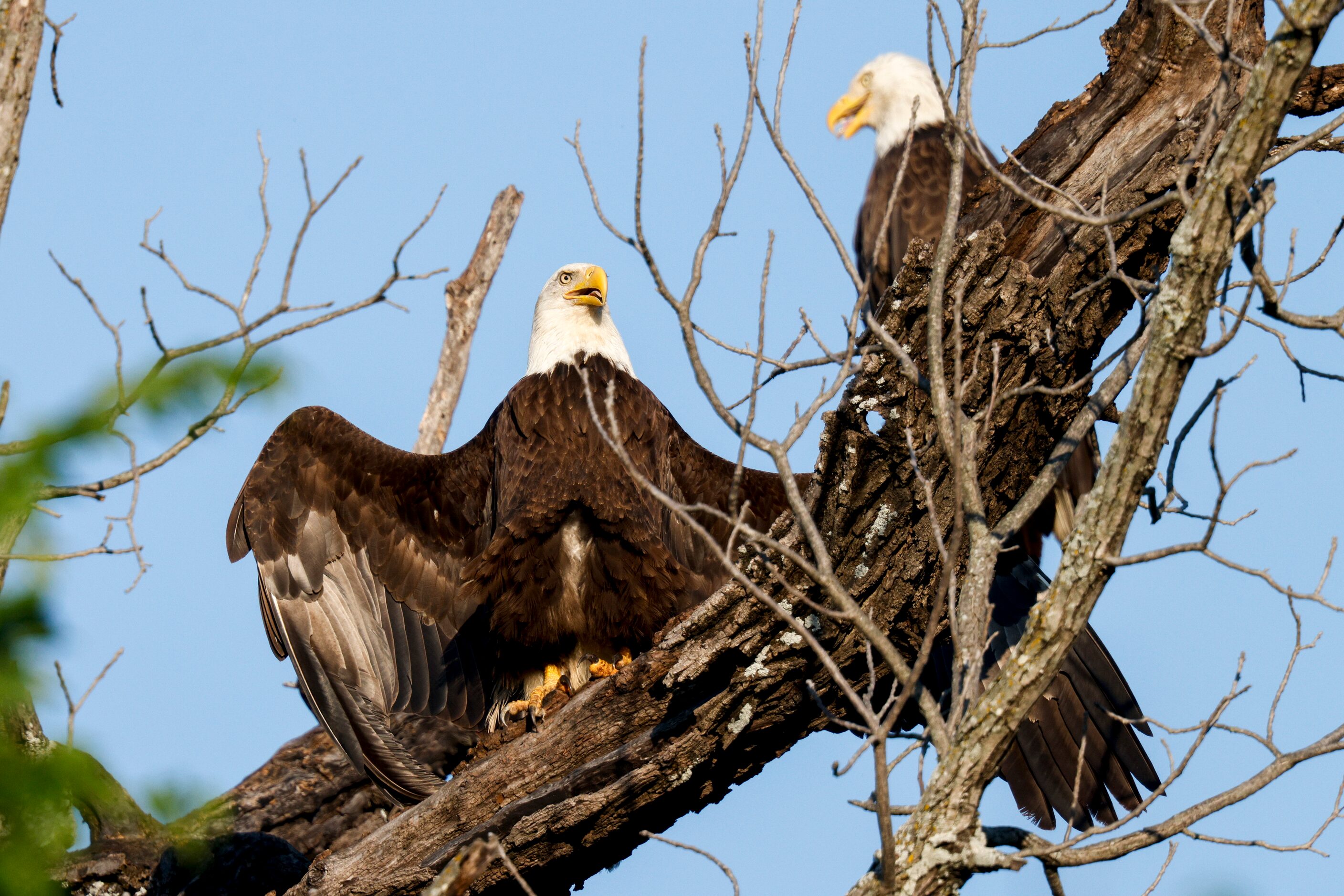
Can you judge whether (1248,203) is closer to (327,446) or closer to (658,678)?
(658,678)

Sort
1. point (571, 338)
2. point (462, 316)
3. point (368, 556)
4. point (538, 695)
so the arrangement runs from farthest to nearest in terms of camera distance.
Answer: point (462, 316) → point (571, 338) → point (368, 556) → point (538, 695)

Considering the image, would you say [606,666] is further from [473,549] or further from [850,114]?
[850,114]

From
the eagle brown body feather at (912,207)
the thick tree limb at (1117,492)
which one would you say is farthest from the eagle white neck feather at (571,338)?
A: the thick tree limb at (1117,492)

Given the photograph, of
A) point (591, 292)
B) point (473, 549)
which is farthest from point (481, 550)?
point (591, 292)

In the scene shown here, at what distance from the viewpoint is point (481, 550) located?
5328 mm

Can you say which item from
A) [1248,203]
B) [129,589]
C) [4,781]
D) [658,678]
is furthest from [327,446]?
[1248,203]

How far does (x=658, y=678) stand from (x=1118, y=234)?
5.99ft

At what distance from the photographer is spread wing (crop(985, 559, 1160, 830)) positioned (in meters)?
4.31

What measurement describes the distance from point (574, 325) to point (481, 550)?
1112mm

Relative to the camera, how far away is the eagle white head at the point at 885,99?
7.23m

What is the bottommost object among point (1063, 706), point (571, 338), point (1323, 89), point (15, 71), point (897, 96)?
point (1063, 706)

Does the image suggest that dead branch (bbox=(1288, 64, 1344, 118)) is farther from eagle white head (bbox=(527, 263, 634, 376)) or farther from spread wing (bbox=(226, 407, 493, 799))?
spread wing (bbox=(226, 407, 493, 799))

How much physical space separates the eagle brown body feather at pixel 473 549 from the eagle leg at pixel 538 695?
42mm

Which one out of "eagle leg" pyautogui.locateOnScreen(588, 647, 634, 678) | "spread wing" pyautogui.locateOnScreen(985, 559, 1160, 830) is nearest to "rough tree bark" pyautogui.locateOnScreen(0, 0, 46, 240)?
"eagle leg" pyautogui.locateOnScreen(588, 647, 634, 678)
